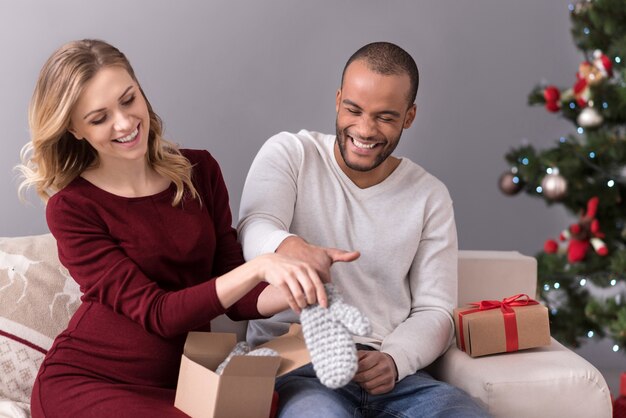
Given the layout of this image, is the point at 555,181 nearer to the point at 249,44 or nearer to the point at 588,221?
the point at 588,221

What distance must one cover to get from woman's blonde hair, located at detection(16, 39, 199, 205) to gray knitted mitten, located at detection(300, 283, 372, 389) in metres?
0.48

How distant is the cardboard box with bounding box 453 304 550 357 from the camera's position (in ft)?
6.97

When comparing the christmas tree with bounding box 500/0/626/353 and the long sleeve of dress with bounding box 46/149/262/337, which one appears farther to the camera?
the christmas tree with bounding box 500/0/626/353

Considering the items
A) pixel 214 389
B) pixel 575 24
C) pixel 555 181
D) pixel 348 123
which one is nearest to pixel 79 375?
pixel 214 389

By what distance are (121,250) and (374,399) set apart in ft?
2.16

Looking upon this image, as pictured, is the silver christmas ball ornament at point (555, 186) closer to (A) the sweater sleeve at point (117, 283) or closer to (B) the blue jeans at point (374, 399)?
(B) the blue jeans at point (374, 399)

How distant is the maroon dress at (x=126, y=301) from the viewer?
180cm

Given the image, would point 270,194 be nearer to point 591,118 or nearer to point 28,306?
point 28,306

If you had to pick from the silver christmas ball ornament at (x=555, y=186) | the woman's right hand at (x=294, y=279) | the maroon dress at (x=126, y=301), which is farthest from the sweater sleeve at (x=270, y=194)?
the silver christmas ball ornament at (x=555, y=186)

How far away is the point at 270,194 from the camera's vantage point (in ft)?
6.91

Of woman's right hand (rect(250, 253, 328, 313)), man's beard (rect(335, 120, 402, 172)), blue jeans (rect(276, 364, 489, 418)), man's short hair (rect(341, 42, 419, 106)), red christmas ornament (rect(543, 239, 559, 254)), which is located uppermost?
man's short hair (rect(341, 42, 419, 106))

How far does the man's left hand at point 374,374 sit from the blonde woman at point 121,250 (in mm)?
225

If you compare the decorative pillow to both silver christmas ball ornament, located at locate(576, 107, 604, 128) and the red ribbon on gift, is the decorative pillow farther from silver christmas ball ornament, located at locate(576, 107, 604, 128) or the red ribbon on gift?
silver christmas ball ornament, located at locate(576, 107, 604, 128)

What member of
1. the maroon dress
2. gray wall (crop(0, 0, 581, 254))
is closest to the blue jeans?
the maroon dress
